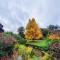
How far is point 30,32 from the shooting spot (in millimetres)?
29359

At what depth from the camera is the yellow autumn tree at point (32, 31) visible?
28.8m

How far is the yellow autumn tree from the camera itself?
2879 cm

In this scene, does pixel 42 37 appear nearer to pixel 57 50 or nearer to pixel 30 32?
pixel 30 32

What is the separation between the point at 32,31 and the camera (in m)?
29.3

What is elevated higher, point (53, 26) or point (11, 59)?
point (53, 26)

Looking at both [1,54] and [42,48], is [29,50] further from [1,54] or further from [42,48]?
[1,54]

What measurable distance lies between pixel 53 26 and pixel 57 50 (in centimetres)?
830

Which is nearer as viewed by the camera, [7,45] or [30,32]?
[7,45]

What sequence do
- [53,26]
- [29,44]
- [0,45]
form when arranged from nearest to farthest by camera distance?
[0,45] → [29,44] → [53,26]

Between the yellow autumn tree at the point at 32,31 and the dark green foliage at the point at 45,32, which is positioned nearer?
the yellow autumn tree at the point at 32,31

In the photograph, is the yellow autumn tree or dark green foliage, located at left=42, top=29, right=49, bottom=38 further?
dark green foliage, located at left=42, top=29, right=49, bottom=38

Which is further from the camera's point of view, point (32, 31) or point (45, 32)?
point (45, 32)

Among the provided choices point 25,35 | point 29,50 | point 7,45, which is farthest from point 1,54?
point 25,35

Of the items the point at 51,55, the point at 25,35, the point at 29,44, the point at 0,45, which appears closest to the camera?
the point at 0,45
